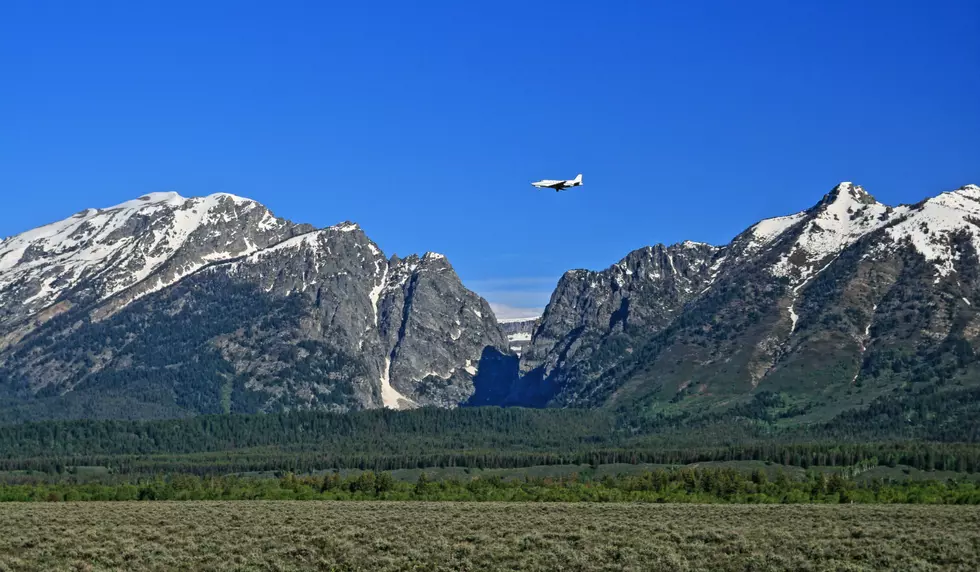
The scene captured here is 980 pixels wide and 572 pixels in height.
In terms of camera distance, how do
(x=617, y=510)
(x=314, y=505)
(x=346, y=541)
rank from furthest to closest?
(x=314, y=505) < (x=617, y=510) < (x=346, y=541)

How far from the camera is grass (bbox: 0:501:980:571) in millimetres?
108125

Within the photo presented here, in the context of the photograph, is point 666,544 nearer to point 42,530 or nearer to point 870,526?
point 870,526

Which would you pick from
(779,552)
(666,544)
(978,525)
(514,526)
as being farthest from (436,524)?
(978,525)

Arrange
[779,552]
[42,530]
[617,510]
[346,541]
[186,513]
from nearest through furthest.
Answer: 1. [779,552]
2. [346,541]
3. [42,530]
4. [186,513]
5. [617,510]

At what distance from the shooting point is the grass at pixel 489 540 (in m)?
108

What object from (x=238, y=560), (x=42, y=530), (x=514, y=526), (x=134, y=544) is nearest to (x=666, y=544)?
(x=514, y=526)

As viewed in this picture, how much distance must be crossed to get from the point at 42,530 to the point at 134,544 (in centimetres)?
1807

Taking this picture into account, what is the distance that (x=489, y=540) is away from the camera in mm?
122625

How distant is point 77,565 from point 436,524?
141 feet

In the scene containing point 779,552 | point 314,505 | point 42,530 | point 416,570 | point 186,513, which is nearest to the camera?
point 416,570

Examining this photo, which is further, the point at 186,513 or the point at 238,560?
the point at 186,513

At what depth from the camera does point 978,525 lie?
137125 mm

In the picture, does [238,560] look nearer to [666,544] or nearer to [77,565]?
[77,565]

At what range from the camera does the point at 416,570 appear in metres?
105
